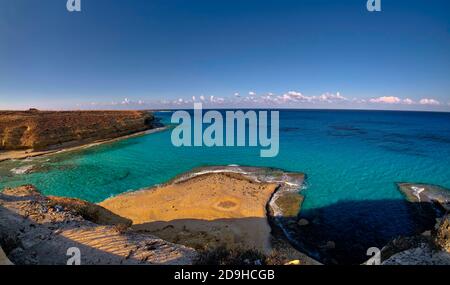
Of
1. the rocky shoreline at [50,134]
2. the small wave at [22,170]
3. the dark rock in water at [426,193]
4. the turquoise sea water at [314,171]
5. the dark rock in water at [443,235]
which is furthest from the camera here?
the rocky shoreline at [50,134]

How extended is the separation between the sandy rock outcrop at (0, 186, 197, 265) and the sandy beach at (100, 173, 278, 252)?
407cm

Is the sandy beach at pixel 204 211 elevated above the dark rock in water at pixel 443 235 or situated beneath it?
situated beneath

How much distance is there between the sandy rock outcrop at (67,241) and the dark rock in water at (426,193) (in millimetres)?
24030

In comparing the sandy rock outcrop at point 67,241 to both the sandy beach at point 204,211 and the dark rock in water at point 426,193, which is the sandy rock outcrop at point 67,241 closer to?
the sandy beach at point 204,211

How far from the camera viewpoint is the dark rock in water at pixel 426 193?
2287 cm

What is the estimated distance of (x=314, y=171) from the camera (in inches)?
1308

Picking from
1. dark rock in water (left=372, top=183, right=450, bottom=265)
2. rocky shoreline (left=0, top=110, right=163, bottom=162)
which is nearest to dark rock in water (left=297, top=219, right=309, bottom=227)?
dark rock in water (left=372, top=183, right=450, bottom=265)

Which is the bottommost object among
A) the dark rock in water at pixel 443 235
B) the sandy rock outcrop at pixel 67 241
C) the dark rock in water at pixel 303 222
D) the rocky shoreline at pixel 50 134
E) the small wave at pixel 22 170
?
the dark rock in water at pixel 303 222

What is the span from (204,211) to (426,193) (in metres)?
22.4

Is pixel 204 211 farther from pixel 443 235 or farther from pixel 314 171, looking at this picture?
pixel 314 171

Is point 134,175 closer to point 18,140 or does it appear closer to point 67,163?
point 67,163

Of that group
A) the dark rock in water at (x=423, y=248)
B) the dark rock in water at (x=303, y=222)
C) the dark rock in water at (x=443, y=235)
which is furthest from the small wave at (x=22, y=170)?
the dark rock in water at (x=443, y=235)

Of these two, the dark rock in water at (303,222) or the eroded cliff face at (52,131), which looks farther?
the eroded cliff face at (52,131)

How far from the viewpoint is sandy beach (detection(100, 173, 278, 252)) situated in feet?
53.2
